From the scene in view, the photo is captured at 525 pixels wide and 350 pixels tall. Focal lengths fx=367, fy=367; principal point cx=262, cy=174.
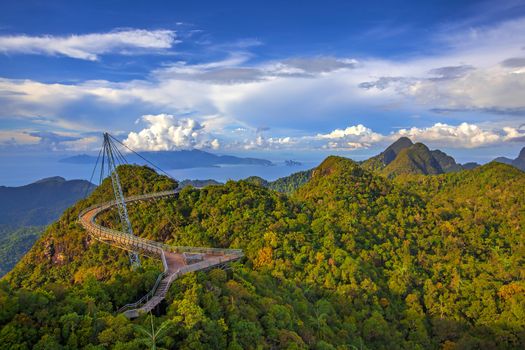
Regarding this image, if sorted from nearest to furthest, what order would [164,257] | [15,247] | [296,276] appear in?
1. [164,257]
2. [296,276]
3. [15,247]

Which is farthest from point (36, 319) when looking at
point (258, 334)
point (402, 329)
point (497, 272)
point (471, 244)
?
point (471, 244)

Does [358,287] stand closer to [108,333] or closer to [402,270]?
[402,270]

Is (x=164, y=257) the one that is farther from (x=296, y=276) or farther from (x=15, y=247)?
(x=15, y=247)

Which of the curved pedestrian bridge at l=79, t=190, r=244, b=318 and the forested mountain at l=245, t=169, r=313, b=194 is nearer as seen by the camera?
the curved pedestrian bridge at l=79, t=190, r=244, b=318

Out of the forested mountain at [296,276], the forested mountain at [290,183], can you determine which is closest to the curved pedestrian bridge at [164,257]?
the forested mountain at [296,276]

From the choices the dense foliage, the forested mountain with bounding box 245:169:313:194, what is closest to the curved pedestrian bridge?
the dense foliage

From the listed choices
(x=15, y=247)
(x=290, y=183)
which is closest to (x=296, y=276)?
(x=290, y=183)

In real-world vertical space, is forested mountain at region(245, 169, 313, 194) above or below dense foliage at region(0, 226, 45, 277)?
above

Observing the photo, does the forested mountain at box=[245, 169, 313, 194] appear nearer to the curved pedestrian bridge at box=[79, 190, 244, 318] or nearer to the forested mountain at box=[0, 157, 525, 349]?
the forested mountain at box=[0, 157, 525, 349]
